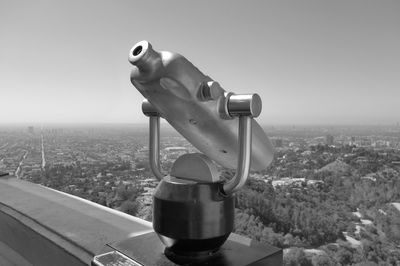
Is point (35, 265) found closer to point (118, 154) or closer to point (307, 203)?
point (118, 154)

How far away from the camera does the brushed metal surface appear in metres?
0.81

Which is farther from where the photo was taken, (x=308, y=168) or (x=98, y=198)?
(x=98, y=198)

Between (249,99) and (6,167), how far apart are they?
2634 millimetres

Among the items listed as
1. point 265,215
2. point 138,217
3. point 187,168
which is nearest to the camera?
point 187,168

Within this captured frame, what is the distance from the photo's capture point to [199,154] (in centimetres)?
100

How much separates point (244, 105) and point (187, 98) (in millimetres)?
138

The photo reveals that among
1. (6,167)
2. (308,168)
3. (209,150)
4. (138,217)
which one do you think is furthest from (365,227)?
(6,167)

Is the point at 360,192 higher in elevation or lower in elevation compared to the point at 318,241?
higher

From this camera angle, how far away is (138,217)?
163cm

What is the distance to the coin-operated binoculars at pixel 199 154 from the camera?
2.72 feet

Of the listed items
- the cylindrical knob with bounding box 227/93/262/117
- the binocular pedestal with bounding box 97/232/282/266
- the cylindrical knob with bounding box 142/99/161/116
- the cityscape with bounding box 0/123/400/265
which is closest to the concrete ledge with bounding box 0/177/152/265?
the cityscape with bounding box 0/123/400/265

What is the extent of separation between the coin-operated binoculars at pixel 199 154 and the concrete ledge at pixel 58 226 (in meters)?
0.49

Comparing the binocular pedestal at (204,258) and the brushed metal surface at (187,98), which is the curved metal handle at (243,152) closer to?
the brushed metal surface at (187,98)

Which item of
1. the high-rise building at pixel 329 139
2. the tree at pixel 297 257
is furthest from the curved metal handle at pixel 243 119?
the high-rise building at pixel 329 139
